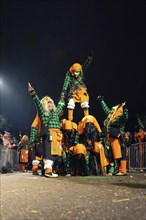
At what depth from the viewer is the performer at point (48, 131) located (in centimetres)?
797

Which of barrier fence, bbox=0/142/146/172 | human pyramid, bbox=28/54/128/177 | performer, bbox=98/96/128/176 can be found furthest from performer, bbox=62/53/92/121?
barrier fence, bbox=0/142/146/172

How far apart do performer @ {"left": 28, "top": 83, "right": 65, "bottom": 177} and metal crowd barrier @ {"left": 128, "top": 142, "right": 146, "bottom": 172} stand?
5.27m

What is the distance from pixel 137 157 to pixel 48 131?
6073mm

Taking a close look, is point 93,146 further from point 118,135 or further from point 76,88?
point 76,88

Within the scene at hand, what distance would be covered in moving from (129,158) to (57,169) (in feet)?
17.7

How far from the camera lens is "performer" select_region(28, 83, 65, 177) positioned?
797 centimetres

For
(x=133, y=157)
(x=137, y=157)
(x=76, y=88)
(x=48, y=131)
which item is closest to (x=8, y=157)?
(x=76, y=88)

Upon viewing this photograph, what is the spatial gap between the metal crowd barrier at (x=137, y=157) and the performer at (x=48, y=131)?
5270 mm

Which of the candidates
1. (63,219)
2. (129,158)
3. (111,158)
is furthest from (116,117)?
(63,219)

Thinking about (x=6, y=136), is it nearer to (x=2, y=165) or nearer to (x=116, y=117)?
(x=2, y=165)

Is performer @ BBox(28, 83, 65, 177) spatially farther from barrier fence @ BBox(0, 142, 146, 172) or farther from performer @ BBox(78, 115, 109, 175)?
barrier fence @ BBox(0, 142, 146, 172)

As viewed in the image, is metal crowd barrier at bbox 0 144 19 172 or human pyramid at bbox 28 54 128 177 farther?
metal crowd barrier at bbox 0 144 19 172

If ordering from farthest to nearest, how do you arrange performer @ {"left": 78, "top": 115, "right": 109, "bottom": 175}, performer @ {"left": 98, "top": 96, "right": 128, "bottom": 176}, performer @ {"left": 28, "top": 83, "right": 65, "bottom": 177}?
1. performer @ {"left": 98, "top": 96, "right": 128, "bottom": 176}
2. performer @ {"left": 78, "top": 115, "right": 109, "bottom": 175}
3. performer @ {"left": 28, "top": 83, "right": 65, "bottom": 177}

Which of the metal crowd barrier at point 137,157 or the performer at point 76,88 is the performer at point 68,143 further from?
the metal crowd barrier at point 137,157
